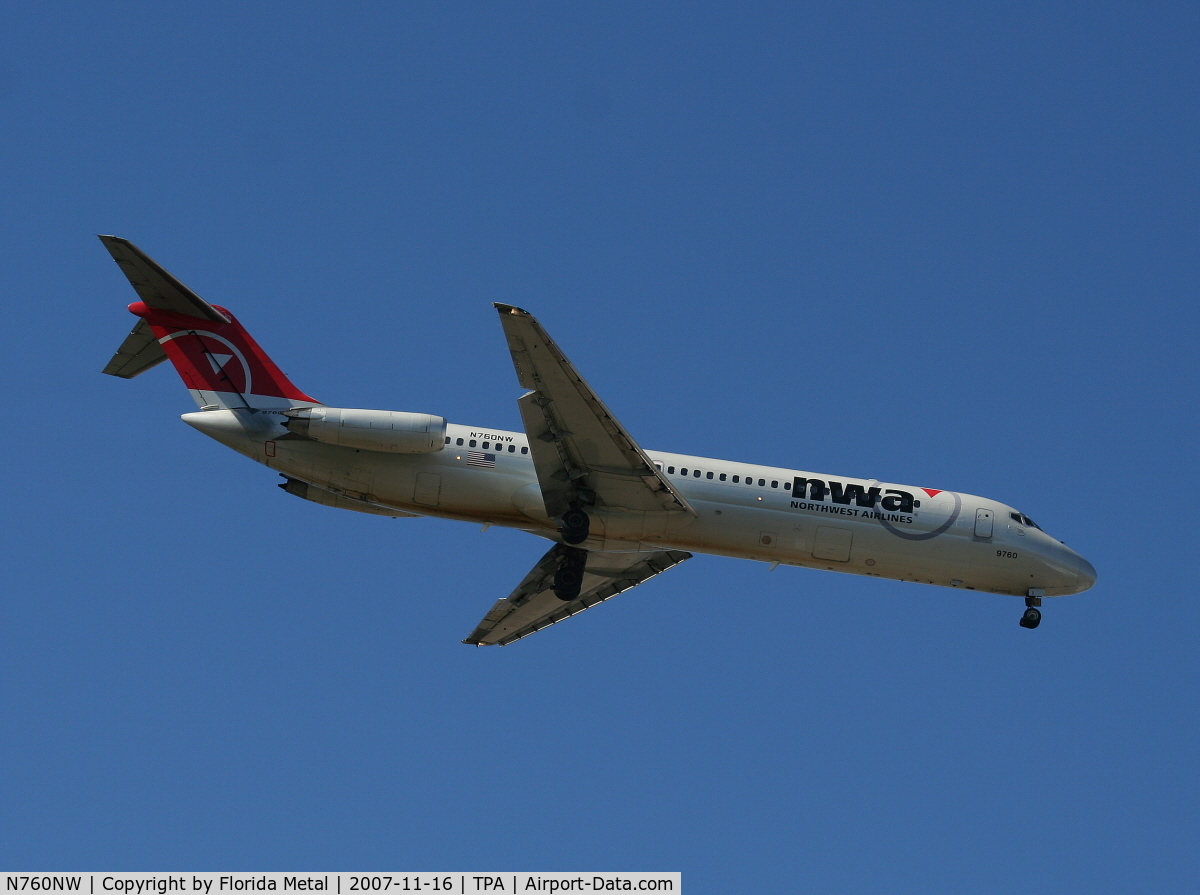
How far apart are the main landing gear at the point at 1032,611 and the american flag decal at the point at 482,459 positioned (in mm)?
13079

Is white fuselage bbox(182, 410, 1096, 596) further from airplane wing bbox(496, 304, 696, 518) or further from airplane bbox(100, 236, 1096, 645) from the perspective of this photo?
airplane wing bbox(496, 304, 696, 518)

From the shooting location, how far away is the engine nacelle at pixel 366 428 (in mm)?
28828

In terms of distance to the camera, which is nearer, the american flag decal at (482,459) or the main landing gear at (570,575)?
the american flag decal at (482,459)

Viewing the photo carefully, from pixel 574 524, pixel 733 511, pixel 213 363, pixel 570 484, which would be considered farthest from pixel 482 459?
pixel 213 363

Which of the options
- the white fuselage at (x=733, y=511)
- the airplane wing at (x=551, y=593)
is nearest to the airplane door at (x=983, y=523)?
the white fuselage at (x=733, y=511)

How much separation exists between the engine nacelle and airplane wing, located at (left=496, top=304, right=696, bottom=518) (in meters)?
2.27

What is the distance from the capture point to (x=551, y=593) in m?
36.1

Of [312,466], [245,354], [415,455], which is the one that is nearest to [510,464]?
[415,455]

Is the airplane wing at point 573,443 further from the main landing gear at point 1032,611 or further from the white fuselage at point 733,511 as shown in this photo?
the main landing gear at point 1032,611

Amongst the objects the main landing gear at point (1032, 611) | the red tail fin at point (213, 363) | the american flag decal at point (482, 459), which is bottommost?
the main landing gear at point (1032, 611)

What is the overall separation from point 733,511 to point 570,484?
3.79m

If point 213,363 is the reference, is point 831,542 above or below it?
below

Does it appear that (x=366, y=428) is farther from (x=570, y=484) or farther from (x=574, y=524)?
(x=574, y=524)

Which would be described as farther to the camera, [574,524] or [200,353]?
[200,353]
